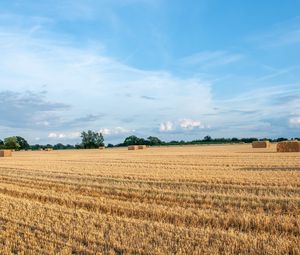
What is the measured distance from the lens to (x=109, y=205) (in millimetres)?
11070

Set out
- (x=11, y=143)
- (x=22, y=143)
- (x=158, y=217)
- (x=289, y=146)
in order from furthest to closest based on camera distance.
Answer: (x=22, y=143), (x=11, y=143), (x=289, y=146), (x=158, y=217)

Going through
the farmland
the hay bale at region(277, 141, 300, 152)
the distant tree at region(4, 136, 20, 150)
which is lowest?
the farmland

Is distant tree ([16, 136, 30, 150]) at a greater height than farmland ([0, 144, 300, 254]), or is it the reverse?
distant tree ([16, 136, 30, 150])

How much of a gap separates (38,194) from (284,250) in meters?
9.10

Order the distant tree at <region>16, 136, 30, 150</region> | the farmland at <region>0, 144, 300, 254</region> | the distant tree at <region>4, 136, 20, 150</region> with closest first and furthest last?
the farmland at <region>0, 144, 300, 254</region> → the distant tree at <region>4, 136, 20, 150</region> → the distant tree at <region>16, 136, 30, 150</region>

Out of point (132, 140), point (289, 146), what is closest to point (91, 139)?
point (132, 140)

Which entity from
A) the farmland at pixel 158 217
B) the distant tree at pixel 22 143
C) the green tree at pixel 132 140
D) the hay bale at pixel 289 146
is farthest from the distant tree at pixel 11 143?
the farmland at pixel 158 217

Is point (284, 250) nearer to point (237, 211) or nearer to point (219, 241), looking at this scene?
point (219, 241)

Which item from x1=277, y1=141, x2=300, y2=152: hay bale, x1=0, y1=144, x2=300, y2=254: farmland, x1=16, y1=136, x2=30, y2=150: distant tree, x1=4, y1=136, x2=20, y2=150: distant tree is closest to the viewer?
x1=0, y1=144, x2=300, y2=254: farmland

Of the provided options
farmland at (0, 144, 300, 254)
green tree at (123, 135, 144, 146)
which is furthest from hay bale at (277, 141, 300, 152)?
green tree at (123, 135, 144, 146)

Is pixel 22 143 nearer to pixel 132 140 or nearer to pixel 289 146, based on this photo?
pixel 132 140

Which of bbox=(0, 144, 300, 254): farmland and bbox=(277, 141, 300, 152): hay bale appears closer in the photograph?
bbox=(0, 144, 300, 254): farmland

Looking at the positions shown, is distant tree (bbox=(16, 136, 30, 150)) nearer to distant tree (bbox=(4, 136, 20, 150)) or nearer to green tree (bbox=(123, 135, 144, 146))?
distant tree (bbox=(4, 136, 20, 150))

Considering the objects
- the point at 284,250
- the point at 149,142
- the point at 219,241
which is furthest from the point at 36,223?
the point at 149,142
